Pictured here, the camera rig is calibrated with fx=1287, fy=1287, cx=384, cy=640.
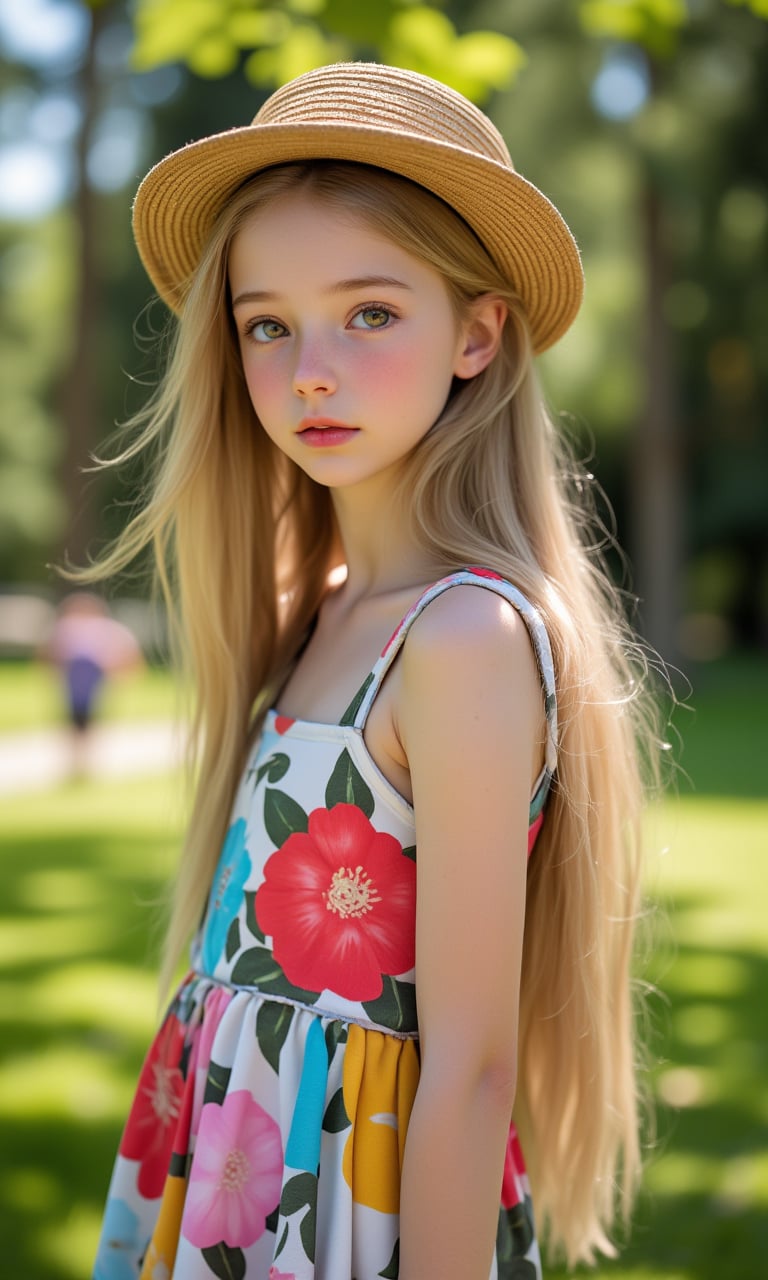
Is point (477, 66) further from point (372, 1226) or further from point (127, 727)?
point (127, 727)

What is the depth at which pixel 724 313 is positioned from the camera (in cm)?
1827

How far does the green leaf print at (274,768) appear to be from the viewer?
1.79 metres

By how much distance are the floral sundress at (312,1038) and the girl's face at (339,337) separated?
250 mm

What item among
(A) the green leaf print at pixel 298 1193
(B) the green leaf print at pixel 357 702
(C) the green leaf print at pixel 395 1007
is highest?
(B) the green leaf print at pixel 357 702

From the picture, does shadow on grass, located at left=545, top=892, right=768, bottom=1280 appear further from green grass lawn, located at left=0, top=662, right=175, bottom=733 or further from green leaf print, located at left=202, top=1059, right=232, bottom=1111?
green grass lawn, located at left=0, top=662, right=175, bottom=733

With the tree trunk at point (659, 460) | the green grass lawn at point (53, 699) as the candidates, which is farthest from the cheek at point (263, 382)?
the tree trunk at point (659, 460)

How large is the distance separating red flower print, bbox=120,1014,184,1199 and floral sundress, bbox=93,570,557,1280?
6cm

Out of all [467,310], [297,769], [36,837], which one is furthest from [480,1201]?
[36,837]

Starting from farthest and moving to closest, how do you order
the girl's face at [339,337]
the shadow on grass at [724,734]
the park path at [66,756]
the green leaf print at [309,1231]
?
1. the park path at [66,756]
2. the shadow on grass at [724,734]
3. the girl's face at [339,337]
4. the green leaf print at [309,1231]

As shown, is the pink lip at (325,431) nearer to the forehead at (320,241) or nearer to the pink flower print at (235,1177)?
the forehead at (320,241)

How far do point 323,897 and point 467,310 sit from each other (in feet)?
2.77

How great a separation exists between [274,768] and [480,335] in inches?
27.3

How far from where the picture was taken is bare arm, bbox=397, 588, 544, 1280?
1466 millimetres

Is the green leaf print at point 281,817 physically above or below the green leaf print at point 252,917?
above
